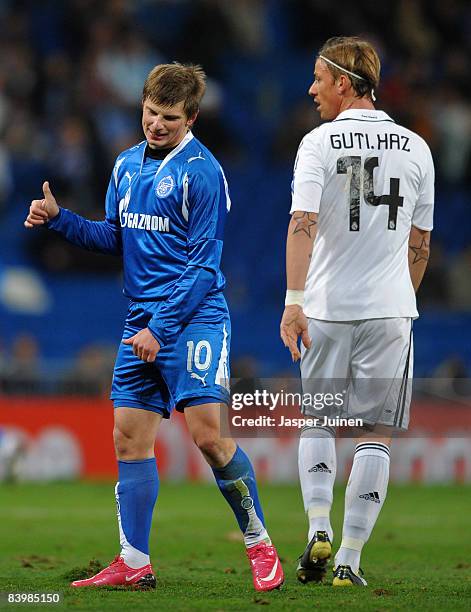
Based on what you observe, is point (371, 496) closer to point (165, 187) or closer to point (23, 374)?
point (165, 187)

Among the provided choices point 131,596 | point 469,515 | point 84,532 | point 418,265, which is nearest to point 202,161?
point 418,265

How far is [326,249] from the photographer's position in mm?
5992

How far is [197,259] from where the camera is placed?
18.5 feet

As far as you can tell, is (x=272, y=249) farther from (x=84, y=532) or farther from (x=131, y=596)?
(x=131, y=596)

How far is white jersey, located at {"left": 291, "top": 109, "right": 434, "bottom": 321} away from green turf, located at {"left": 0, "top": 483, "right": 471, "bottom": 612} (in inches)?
49.8

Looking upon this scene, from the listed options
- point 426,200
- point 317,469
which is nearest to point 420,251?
point 426,200

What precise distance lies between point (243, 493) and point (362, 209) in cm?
135

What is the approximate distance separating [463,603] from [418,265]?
5.40 feet

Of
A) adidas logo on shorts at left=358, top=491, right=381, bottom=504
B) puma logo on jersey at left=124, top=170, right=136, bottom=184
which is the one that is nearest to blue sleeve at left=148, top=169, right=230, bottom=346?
puma logo on jersey at left=124, top=170, right=136, bottom=184

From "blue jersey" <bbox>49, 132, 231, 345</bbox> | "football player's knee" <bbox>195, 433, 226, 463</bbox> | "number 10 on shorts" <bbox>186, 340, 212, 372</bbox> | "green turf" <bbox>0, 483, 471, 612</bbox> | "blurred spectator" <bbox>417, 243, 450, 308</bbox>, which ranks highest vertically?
"blurred spectator" <bbox>417, 243, 450, 308</bbox>

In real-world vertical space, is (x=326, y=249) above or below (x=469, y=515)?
above

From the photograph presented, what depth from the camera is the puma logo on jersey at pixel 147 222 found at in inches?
226

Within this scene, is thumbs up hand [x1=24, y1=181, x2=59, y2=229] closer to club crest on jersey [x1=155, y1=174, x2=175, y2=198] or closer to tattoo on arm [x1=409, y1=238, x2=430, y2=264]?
club crest on jersey [x1=155, y1=174, x2=175, y2=198]

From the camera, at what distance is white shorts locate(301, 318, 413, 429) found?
5.88 m
